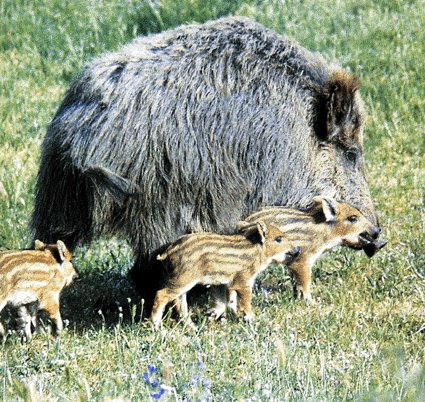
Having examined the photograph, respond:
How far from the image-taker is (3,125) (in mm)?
10711

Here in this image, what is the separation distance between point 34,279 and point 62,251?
325 millimetres

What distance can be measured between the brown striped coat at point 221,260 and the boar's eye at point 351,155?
1.20 metres

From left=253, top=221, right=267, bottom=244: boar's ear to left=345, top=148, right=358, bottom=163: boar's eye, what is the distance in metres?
1.41

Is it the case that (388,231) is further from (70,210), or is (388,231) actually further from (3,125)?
(3,125)

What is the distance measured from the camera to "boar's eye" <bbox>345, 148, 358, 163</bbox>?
7953 mm

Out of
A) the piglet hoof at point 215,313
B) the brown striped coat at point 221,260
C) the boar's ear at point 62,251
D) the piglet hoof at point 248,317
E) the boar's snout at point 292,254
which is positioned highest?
the boar's ear at point 62,251

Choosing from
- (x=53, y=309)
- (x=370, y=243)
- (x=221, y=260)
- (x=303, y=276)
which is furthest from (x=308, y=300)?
(x=53, y=309)

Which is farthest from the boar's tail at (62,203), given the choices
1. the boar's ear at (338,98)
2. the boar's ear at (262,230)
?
the boar's ear at (338,98)

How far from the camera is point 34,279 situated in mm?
6480

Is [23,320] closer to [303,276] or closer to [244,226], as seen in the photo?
[244,226]

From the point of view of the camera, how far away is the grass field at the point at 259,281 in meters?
5.24

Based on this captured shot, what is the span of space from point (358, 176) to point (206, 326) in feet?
6.03

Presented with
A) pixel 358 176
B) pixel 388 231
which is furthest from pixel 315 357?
pixel 388 231

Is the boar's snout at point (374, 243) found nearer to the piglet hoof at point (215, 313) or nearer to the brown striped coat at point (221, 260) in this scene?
the brown striped coat at point (221, 260)
